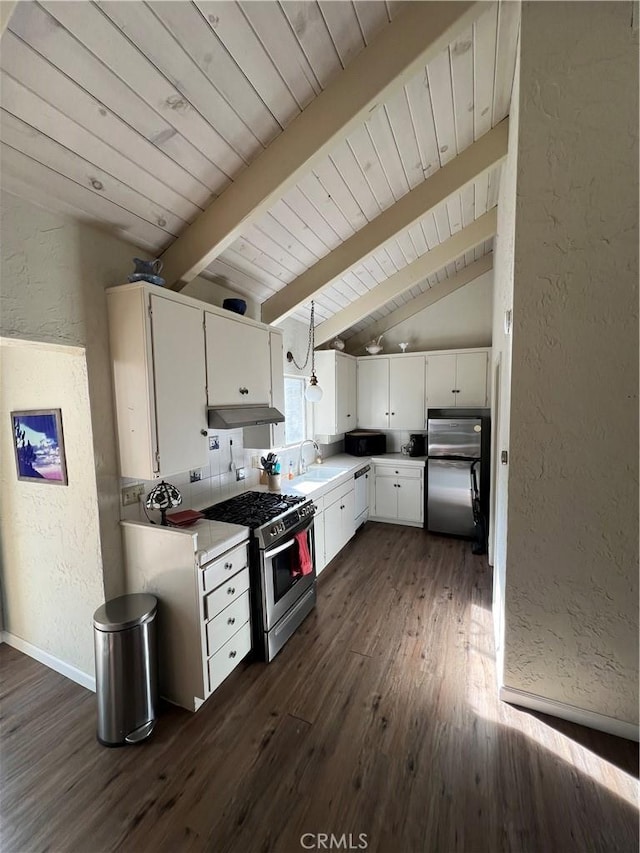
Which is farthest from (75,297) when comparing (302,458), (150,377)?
(302,458)

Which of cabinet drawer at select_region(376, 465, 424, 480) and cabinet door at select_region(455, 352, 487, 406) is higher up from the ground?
cabinet door at select_region(455, 352, 487, 406)

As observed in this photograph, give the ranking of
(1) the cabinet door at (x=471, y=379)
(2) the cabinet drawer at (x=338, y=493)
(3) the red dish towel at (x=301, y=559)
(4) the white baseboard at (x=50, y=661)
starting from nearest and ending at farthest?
1. (4) the white baseboard at (x=50, y=661)
2. (3) the red dish towel at (x=301, y=559)
3. (2) the cabinet drawer at (x=338, y=493)
4. (1) the cabinet door at (x=471, y=379)

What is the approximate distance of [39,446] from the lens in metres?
2.07

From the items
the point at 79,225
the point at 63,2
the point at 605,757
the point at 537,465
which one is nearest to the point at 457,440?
the point at 537,465

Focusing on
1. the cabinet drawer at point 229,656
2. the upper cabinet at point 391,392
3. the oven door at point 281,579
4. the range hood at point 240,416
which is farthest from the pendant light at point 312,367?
the cabinet drawer at point 229,656

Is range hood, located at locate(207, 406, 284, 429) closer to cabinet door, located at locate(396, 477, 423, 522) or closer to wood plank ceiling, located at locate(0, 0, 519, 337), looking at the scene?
wood plank ceiling, located at locate(0, 0, 519, 337)

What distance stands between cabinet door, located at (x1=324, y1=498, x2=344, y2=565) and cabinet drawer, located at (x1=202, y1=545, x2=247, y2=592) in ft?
4.29

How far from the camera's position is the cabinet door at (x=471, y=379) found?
4.18m

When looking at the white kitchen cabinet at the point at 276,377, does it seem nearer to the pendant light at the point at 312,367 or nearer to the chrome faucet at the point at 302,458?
the pendant light at the point at 312,367

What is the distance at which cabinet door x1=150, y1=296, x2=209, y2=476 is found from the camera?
189cm

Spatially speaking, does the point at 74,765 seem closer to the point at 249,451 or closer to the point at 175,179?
the point at 249,451

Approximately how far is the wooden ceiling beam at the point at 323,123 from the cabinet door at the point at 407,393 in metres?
3.09

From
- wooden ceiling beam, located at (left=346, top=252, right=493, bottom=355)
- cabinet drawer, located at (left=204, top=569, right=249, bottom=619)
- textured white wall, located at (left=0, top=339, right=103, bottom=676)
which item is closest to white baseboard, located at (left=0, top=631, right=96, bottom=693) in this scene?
textured white wall, located at (left=0, top=339, right=103, bottom=676)

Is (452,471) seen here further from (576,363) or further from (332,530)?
(576,363)
